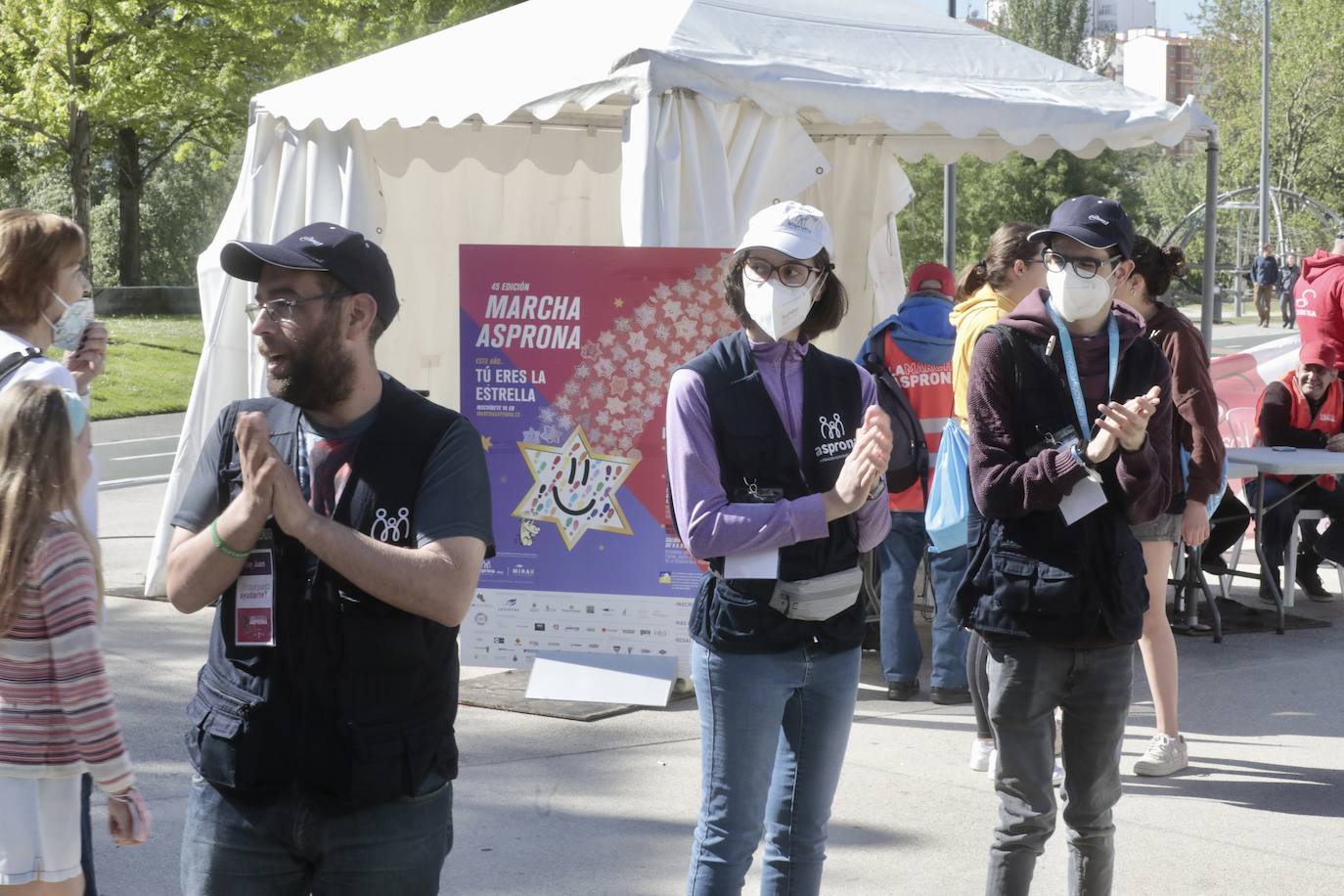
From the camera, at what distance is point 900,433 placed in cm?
640

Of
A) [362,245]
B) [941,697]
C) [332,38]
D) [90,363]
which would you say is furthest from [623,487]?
[332,38]

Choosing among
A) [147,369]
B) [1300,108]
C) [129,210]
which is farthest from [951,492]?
[1300,108]

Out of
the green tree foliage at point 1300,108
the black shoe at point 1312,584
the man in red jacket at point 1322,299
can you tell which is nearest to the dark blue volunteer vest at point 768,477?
the man in red jacket at point 1322,299

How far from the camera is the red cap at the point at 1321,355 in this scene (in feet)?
28.8

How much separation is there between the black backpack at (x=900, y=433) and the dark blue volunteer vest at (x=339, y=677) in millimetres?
3690

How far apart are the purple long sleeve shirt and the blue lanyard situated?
57 cm

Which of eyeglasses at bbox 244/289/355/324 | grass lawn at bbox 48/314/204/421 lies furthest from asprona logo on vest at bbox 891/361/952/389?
grass lawn at bbox 48/314/204/421

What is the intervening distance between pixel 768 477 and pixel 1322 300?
6.79 meters

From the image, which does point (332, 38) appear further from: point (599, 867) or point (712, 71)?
point (599, 867)

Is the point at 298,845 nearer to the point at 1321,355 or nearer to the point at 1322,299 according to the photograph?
the point at 1321,355

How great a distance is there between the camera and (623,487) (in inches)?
264

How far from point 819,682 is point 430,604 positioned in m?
1.20

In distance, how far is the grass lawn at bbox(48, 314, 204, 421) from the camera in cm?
2177

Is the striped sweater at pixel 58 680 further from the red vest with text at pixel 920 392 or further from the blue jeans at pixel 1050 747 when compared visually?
the red vest with text at pixel 920 392
